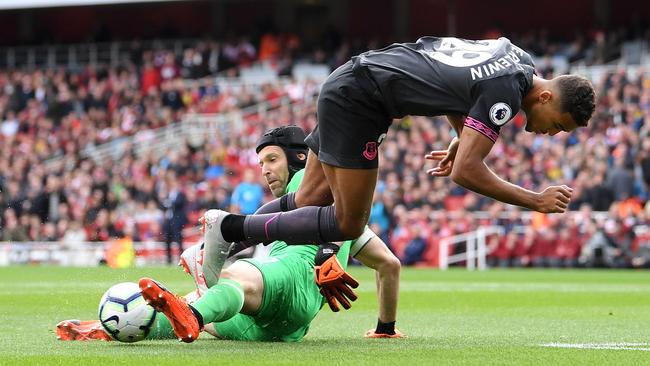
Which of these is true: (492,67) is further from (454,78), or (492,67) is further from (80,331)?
(80,331)

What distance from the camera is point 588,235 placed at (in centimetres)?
2158

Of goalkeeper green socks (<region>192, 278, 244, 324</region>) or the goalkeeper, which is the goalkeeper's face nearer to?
the goalkeeper

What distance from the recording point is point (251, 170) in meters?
21.6

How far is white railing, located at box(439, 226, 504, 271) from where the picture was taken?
22.4m

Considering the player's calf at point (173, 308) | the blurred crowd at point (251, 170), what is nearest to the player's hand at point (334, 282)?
the player's calf at point (173, 308)

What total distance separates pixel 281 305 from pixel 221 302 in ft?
2.02

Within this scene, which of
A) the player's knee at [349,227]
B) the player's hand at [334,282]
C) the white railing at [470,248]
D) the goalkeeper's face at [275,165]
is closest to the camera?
the player's hand at [334,282]

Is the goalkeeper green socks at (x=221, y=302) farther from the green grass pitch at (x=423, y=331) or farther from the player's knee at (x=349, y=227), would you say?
the player's knee at (x=349, y=227)

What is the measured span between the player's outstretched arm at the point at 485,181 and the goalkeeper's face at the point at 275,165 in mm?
1849

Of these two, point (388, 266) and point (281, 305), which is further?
point (388, 266)

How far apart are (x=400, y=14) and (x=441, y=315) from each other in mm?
26709

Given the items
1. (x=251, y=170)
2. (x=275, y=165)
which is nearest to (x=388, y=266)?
(x=275, y=165)

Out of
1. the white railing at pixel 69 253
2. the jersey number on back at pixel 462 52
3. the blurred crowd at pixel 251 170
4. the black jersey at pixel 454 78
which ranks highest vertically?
the jersey number on back at pixel 462 52

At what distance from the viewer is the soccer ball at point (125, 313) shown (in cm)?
689
